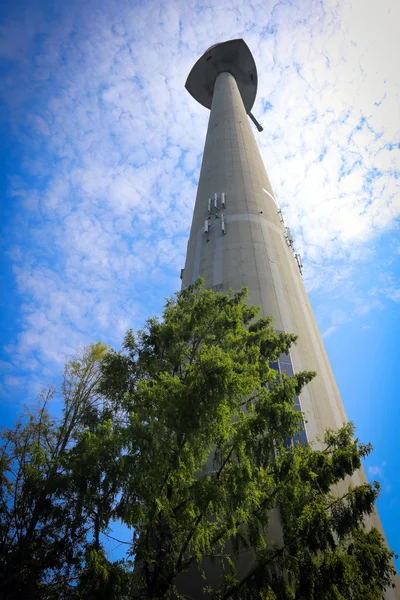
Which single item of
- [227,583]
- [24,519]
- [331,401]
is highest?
[331,401]

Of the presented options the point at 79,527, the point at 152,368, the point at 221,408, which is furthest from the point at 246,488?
the point at 152,368

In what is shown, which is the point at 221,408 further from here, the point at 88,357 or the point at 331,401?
the point at 331,401

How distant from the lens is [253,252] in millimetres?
16266

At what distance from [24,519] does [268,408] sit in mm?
3870

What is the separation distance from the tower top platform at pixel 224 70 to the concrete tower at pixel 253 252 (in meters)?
12.1

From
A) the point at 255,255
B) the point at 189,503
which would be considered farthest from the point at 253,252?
the point at 189,503

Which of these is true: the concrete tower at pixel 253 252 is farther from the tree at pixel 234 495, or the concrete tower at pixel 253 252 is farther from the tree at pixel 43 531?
the tree at pixel 43 531

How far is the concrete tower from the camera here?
1283 cm

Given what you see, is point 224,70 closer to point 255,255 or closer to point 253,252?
point 253,252

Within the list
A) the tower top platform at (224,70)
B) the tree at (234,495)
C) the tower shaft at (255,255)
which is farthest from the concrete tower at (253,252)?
the tower top platform at (224,70)

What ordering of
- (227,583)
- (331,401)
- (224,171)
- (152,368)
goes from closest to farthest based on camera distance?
(227,583), (152,368), (331,401), (224,171)

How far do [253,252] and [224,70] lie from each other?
97.1 feet

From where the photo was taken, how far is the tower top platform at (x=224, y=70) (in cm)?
3644

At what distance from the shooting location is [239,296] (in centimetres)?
960
